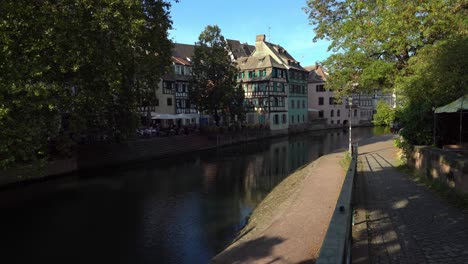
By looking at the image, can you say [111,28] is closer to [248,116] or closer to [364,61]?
[364,61]

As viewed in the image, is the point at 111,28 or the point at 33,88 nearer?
the point at 33,88

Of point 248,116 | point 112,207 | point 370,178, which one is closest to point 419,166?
point 370,178

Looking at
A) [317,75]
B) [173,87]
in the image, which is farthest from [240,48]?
[173,87]

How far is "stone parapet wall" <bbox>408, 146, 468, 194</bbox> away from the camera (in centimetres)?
893

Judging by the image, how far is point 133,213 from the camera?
1522cm

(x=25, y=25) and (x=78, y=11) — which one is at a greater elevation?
(x=78, y=11)

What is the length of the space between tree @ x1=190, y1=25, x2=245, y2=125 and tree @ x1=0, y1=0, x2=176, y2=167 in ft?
43.0

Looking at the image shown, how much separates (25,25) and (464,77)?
61.7 feet

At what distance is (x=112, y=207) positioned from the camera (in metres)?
16.4

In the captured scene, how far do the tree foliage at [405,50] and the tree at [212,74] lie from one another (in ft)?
64.7

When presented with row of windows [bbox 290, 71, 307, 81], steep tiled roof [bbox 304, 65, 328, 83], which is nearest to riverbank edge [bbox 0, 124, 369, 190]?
row of windows [bbox 290, 71, 307, 81]

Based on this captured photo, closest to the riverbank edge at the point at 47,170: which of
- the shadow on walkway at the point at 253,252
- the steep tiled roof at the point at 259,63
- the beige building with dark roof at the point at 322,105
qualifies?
the shadow on walkway at the point at 253,252

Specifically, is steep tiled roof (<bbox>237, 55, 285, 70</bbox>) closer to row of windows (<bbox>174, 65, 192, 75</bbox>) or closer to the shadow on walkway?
row of windows (<bbox>174, 65, 192, 75</bbox>)

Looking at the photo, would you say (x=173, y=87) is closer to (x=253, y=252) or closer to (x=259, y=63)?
(x=259, y=63)
